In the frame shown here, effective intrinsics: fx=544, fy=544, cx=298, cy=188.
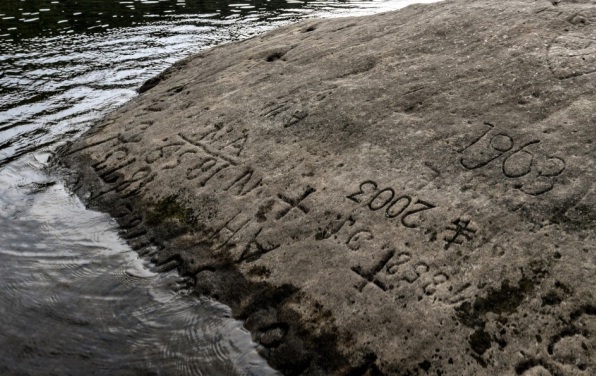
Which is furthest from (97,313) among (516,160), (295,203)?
(516,160)

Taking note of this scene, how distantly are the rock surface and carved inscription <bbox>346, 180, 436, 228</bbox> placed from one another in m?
0.02

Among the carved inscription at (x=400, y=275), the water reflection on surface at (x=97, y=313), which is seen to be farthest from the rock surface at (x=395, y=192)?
the water reflection on surface at (x=97, y=313)

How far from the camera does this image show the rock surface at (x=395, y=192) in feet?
14.1

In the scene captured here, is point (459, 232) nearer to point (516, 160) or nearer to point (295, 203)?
point (516, 160)

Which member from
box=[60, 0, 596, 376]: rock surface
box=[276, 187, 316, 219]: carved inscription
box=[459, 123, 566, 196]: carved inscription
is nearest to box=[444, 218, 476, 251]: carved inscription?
box=[60, 0, 596, 376]: rock surface

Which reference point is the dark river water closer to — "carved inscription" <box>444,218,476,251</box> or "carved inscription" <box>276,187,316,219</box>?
"carved inscription" <box>276,187,316,219</box>

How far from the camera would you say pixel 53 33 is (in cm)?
1769

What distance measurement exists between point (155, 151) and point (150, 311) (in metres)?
2.95

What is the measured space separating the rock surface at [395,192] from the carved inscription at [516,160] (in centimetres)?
2

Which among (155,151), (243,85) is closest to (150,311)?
(155,151)

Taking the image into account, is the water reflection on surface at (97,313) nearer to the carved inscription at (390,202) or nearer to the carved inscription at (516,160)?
the carved inscription at (390,202)

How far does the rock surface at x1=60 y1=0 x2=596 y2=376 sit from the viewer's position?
4312 mm

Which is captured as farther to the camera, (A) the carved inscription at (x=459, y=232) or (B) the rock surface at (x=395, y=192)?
(A) the carved inscription at (x=459, y=232)

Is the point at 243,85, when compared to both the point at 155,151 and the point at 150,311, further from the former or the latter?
the point at 150,311
